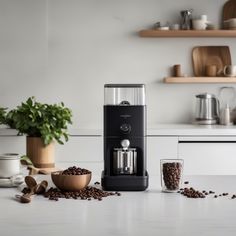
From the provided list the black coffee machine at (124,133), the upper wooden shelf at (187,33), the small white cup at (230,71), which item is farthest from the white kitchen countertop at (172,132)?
the black coffee machine at (124,133)

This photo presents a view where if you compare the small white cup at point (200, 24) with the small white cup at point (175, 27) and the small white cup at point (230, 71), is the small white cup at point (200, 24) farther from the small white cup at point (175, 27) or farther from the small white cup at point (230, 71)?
the small white cup at point (230, 71)

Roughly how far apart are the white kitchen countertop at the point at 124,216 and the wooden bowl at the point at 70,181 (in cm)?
10

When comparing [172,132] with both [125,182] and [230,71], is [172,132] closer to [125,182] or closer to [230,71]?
[230,71]

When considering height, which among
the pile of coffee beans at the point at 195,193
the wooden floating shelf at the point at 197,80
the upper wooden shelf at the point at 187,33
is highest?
the upper wooden shelf at the point at 187,33

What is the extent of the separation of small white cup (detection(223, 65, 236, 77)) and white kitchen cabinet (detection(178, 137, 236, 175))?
2.53 feet

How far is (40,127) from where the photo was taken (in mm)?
3178

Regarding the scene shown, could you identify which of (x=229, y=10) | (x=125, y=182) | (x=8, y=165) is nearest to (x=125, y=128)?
(x=125, y=182)

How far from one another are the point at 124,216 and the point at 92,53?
11.4 feet

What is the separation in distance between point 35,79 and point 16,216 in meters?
3.39

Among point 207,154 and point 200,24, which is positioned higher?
point 200,24

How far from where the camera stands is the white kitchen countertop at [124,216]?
167cm

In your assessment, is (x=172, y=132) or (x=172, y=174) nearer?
(x=172, y=174)

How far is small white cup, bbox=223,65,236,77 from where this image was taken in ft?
16.8

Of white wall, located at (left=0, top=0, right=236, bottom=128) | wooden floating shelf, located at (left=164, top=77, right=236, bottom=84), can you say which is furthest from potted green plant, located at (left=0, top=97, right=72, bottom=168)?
wooden floating shelf, located at (left=164, top=77, right=236, bottom=84)
